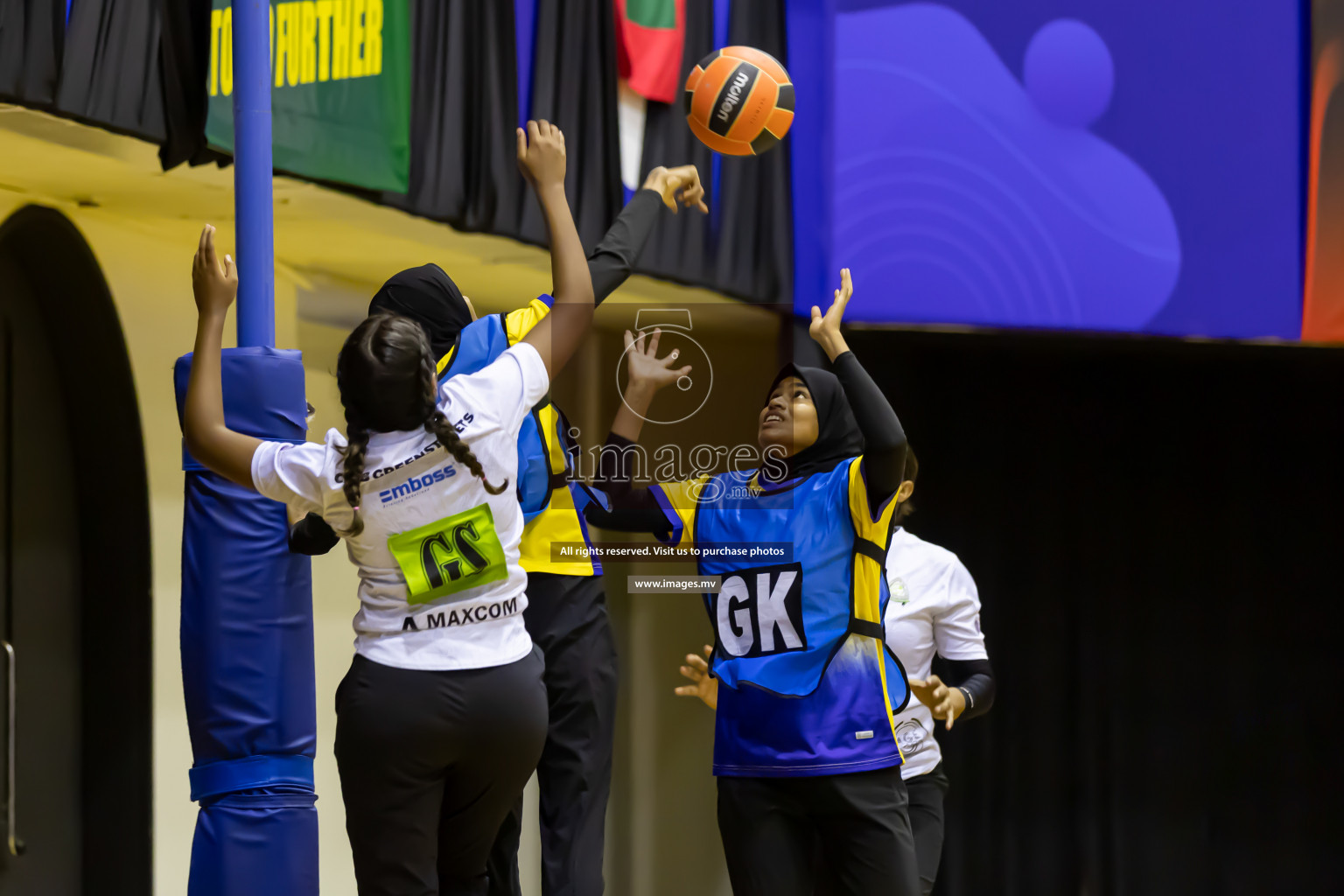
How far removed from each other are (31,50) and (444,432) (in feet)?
5.53

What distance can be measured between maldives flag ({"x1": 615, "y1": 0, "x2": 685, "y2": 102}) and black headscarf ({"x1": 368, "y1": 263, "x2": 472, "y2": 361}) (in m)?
2.67

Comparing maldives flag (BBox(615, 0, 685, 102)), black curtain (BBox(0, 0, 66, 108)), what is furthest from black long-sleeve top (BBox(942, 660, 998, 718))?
black curtain (BBox(0, 0, 66, 108))

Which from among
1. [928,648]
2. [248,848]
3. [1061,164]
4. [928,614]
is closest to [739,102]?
[928,614]

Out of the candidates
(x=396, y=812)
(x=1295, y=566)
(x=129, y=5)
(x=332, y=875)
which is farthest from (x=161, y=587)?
(x=1295, y=566)

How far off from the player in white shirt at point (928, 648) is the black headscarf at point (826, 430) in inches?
28.6

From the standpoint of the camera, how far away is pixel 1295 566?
7711mm

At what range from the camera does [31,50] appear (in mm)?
3463

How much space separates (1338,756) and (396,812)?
21.4ft

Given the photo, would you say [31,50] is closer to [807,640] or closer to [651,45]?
[807,640]

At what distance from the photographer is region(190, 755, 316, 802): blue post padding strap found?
306cm

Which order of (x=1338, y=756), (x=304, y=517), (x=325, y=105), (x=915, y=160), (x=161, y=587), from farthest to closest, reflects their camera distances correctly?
(x=1338, y=756) < (x=915, y=160) < (x=161, y=587) < (x=325, y=105) < (x=304, y=517)

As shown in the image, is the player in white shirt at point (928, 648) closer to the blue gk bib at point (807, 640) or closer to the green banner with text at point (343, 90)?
the blue gk bib at point (807, 640)

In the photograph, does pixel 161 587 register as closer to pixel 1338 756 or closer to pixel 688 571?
pixel 688 571

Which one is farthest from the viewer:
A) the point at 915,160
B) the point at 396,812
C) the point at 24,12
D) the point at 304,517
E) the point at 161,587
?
the point at 915,160
